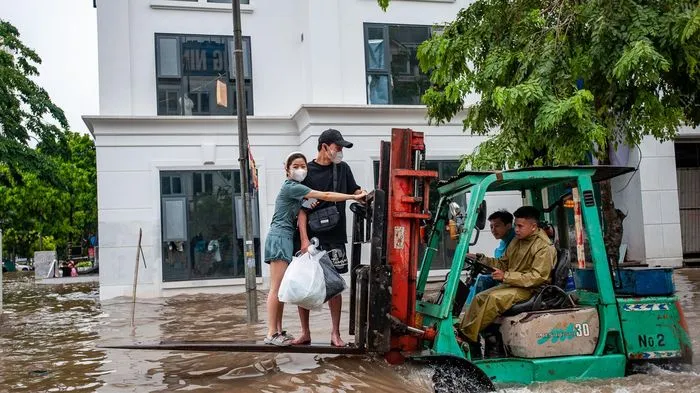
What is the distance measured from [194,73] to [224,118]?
1.48m

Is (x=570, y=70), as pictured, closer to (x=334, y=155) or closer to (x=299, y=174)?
(x=334, y=155)

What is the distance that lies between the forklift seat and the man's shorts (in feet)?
5.06

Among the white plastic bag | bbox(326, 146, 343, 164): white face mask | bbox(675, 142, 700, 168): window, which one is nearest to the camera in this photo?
the white plastic bag

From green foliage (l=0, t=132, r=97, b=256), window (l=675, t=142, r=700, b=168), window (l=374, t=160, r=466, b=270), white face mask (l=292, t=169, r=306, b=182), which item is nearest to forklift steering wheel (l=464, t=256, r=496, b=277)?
white face mask (l=292, t=169, r=306, b=182)

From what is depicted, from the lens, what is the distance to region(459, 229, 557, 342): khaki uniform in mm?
5195

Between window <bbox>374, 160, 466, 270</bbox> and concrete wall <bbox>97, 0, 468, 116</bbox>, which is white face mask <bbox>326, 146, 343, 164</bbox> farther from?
concrete wall <bbox>97, 0, 468, 116</bbox>

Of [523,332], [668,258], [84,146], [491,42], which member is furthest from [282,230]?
[84,146]

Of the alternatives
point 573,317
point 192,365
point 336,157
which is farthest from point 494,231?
point 192,365

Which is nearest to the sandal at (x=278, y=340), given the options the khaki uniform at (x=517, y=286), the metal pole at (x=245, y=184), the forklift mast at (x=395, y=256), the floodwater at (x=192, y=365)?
the floodwater at (x=192, y=365)

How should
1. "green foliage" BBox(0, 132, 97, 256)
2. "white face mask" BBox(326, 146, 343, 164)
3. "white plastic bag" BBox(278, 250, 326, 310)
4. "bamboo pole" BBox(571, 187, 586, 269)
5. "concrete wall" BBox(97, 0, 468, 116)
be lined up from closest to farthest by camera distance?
1. "bamboo pole" BBox(571, 187, 586, 269)
2. "white plastic bag" BBox(278, 250, 326, 310)
3. "white face mask" BBox(326, 146, 343, 164)
4. "concrete wall" BBox(97, 0, 468, 116)
5. "green foliage" BBox(0, 132, 97, 256)

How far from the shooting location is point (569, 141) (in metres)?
7.43

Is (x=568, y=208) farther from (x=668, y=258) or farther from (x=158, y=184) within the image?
(x=668, y=258)

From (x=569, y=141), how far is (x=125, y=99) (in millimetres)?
11680

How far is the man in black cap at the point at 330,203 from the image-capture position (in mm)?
6059
